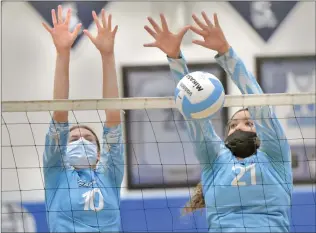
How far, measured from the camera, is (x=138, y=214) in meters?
5.38

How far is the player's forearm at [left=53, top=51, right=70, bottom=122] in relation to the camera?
3.06 meters

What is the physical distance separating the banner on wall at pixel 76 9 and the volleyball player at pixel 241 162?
254 centimetres

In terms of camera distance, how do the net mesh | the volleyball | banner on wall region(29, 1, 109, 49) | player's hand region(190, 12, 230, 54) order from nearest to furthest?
1. the volleyball
2. player's hand region(190, 12, 230, 54)
3. the net mesh
4. banner on wall region(29, 1, 109, 49)

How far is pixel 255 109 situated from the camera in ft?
9.50

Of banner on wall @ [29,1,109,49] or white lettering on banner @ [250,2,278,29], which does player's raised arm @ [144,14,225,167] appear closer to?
banner on wall @ [29,1,109,49]

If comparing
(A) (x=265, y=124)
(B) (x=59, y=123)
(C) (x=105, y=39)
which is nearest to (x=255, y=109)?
(A) (x=265, y=124)

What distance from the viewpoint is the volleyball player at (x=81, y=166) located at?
3034mm

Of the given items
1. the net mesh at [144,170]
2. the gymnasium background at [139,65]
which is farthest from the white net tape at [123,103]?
the gymnasium background at [139,65]

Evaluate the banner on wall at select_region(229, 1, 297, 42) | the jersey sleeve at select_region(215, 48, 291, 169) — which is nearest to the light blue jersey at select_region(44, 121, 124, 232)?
the jersey sleeve at select_region(215, 48, 291, 169)

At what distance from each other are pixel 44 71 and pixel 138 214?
138cm

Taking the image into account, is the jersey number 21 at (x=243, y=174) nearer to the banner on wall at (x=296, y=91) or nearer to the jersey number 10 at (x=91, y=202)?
the jersey number 10 at (x=91, y=202)

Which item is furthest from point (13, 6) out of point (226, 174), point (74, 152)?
point (226, 174)

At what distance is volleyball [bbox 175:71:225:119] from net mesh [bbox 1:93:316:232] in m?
2.44

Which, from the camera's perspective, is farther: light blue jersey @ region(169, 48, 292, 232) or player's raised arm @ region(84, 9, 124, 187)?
player's raised arm @ region(84, 9, 124, 187)
